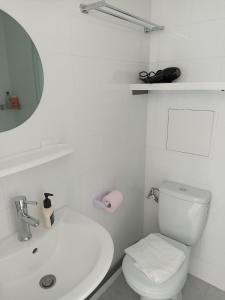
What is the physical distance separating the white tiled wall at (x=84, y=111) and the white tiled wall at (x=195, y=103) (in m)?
0.12

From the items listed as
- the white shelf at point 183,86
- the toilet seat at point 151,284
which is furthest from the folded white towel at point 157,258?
the white shelf at point 183,86

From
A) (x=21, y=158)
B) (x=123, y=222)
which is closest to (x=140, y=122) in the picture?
(x=123, y=222)

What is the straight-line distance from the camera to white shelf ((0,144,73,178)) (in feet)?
3.03

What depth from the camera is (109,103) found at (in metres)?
1.53

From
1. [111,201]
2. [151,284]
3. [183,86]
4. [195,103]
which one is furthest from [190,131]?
[151,284]

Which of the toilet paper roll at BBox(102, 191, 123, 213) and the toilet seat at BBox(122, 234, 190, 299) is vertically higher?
the toilet paper roll at BBox(102, 191, 123, 213)

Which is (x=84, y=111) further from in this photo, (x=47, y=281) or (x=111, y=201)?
(x=47, y=281)

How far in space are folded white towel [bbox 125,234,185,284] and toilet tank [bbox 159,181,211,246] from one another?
158 millimetres

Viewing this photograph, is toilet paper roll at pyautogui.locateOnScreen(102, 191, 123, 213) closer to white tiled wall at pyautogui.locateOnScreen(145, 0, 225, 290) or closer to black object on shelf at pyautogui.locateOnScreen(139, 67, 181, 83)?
white tiled wall at pyautogui.locateOnScreen(145, 0, 225, 290)

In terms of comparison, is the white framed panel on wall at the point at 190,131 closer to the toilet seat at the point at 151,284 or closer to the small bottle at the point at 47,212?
the toilet seat at the point at 151,284

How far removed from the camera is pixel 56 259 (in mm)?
1168

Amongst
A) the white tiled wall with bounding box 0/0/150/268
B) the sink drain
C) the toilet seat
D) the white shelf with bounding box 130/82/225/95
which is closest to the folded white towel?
the toilet seat

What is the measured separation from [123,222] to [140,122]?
80 cm

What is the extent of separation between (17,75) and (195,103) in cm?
117
